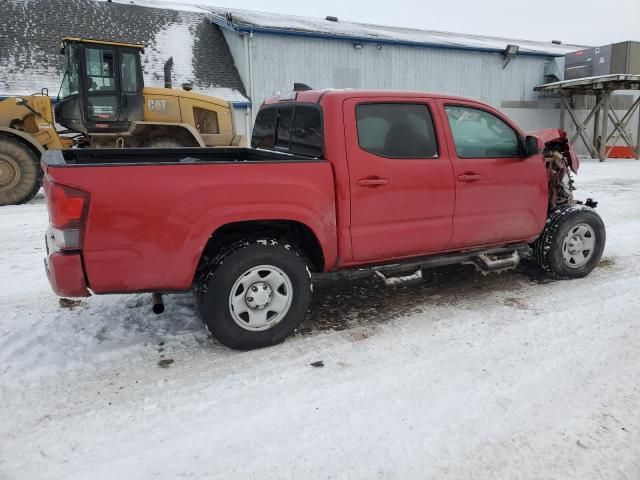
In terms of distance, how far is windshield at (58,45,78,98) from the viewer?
1014 cm

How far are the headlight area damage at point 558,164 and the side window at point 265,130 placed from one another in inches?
107

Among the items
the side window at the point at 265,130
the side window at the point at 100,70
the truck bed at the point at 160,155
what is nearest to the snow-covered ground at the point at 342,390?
the truck bed at the point at 160,155

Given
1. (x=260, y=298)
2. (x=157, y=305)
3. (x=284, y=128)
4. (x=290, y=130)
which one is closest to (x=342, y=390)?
(x=260, y=298)

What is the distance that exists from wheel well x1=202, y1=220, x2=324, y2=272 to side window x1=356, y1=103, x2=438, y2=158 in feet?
2.71

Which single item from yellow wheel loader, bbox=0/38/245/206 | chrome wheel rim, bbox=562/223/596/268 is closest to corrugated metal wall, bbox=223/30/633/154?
yellow wheel loader, bbox=0/38/245/206

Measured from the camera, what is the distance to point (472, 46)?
2383 cm

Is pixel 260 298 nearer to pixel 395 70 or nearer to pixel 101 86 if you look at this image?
pixel 101 86

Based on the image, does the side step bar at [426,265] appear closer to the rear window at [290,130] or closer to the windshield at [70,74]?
the rear window at [290,130]

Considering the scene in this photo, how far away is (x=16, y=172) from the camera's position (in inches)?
380

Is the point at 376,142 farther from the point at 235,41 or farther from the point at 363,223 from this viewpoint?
the point at 235,41

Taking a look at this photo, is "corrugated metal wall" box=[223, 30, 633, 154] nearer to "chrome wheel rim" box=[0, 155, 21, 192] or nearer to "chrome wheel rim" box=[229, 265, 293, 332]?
"chrome wheel rim" box=[0, 155, 21, 192]

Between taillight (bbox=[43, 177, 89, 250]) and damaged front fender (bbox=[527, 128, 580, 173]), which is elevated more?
damaged front fender (bbox=[527, 128, 580, 173])

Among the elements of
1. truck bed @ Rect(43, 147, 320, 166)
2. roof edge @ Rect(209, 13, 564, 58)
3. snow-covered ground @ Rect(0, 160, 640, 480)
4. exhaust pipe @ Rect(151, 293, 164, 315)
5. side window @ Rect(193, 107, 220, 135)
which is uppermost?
roof edge @ Rect(209, 13, 564, 58)

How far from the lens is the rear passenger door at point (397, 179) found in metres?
3.87
